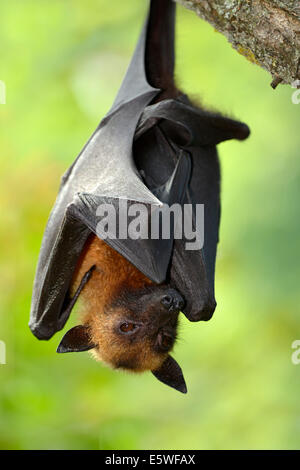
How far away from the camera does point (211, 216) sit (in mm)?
3678

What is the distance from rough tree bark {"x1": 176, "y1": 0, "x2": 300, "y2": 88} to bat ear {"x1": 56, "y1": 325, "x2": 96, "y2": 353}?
2100 mm

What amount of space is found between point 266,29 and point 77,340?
2.33 meters

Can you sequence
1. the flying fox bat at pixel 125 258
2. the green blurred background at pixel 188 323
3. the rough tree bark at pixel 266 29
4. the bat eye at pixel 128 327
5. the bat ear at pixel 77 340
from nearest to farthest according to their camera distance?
the rough tree bark at pixel 266 29 < the flying fox bat at pixel 125 258 < the bat ear at pixel 77 340 < the bat eye at pixel 128 327 < the green blurred background at pixel 188 323

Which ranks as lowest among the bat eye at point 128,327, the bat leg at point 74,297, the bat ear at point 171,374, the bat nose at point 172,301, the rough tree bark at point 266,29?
the bat ear at point 171,374

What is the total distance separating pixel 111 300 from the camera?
144 inches

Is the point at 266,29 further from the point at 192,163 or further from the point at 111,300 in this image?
the point at 111,300

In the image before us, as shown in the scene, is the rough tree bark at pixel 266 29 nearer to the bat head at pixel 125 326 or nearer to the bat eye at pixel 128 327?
the bat head at pixel 125 326

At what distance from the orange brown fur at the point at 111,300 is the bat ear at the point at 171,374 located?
2.2 inches

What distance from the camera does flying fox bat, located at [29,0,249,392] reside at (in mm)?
3311

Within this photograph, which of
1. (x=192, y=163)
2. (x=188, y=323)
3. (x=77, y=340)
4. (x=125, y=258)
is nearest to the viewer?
Result: (x=125, y=258)

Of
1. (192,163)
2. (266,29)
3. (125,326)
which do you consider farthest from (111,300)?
(266,29)

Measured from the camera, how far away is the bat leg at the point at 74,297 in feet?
11.9

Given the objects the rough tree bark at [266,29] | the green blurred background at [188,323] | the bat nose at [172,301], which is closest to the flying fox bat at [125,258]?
the bat nose at [172,301]
